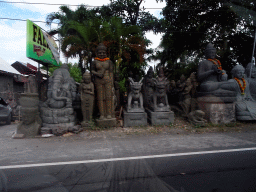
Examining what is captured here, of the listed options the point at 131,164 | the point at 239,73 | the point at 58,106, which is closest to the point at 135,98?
the point at 58,106

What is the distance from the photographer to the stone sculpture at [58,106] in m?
6.25

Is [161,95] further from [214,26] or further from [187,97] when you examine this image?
[214,26]

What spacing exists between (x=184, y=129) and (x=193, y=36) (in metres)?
7.38

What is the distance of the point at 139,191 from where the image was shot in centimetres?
276

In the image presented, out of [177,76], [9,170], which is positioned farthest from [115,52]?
[9,170]

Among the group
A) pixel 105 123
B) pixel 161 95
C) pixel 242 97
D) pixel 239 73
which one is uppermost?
pixel 239 73

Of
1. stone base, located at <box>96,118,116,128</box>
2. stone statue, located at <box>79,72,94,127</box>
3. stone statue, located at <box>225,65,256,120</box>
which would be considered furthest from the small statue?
stone statue, located at <box>225,65,256,120</box>

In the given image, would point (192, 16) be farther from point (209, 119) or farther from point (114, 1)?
point (209, 119)

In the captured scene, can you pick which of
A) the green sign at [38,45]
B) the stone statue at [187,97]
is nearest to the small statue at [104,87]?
the green sign at [38,45]

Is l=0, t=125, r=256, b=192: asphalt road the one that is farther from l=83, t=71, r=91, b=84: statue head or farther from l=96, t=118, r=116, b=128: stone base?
l=83, t=71, r=91, b=84: statue head

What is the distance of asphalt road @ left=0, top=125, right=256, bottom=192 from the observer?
2.95 metres

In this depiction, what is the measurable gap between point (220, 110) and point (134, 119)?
3.39 m

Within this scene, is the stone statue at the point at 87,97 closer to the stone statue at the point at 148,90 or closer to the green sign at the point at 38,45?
the green sign at the point at 38,45

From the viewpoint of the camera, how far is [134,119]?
702cm
